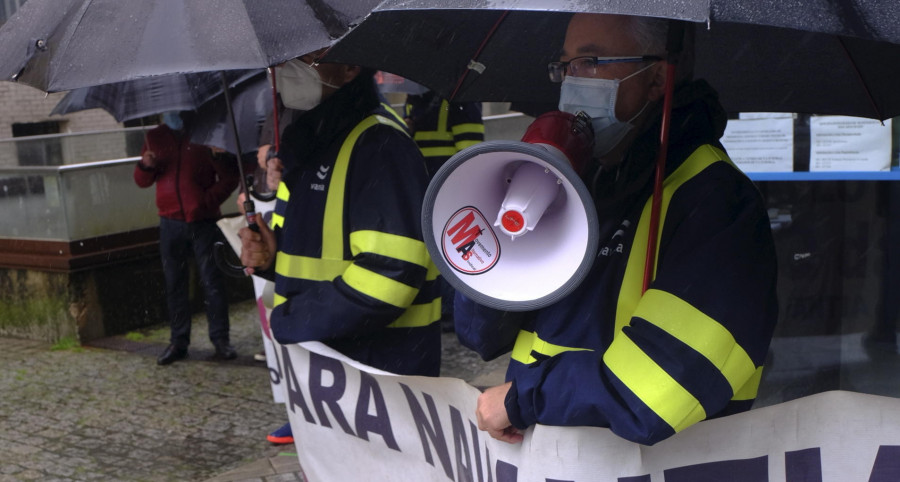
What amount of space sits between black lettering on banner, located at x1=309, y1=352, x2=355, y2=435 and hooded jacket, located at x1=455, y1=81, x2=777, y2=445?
0.83 m

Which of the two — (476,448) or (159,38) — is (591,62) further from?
(159,38)

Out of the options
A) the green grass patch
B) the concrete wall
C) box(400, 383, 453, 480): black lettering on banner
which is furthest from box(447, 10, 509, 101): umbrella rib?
the concrete wall

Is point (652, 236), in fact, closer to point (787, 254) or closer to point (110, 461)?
point (787, 254)

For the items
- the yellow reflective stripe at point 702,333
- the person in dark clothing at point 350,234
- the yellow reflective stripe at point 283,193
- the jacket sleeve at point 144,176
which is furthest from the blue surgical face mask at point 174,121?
the yellow reflective stripe at point 702,333

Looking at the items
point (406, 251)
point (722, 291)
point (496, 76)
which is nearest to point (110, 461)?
point (406, 251)

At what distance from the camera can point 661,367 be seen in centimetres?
179

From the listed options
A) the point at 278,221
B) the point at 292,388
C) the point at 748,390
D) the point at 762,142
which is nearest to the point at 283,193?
the point at 278,221

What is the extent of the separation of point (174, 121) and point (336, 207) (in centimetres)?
386

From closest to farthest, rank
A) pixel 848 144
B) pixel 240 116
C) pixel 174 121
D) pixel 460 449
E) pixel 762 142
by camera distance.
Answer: pixel 460 449
pixel 848 144
pixel 762 142
pixel 240 116
pixel 174 121

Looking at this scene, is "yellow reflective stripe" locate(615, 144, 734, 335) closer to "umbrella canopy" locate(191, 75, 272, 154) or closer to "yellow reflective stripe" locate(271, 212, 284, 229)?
"yellow reflective stripe" locate(271, 212, 284, 229)

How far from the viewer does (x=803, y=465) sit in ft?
6.44

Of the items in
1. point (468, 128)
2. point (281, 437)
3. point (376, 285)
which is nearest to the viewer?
point (376, 285)

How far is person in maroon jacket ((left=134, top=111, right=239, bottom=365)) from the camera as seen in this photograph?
6695 mm

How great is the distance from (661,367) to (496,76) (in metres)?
1.32
